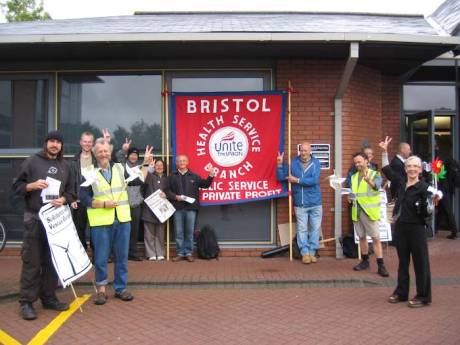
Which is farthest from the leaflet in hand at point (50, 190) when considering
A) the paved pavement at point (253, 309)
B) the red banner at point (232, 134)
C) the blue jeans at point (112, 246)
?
the red banner at point (232, 134)

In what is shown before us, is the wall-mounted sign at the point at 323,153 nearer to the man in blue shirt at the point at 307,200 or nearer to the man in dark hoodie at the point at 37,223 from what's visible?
the man in blue shirt at the point at 307,200

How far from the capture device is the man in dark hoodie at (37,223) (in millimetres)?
5586

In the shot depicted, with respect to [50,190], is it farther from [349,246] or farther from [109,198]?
[349,246]

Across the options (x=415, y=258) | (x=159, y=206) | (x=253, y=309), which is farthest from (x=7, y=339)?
(x=415, y=258)

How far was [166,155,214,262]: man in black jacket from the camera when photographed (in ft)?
26.7

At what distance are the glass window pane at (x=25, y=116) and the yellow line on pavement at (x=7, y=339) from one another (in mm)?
4429

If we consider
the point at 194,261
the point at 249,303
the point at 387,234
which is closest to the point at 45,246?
the point at 249,303

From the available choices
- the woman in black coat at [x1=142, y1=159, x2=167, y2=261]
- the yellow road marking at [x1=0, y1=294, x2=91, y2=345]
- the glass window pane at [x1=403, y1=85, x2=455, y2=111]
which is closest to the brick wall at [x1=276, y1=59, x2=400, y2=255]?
the woman in black coat at [x1=142, y1=159, x2=167, y2=261]

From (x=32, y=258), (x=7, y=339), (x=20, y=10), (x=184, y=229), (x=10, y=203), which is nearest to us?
(x=7, y=339)

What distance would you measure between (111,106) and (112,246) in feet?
10.9

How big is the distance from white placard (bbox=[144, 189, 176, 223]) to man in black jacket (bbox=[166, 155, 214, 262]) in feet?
0.29

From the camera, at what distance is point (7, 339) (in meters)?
4.91

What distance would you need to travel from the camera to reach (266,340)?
4.84 metres

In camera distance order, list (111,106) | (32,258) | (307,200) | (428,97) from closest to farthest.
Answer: (32,258), (307,200), (111,106), (428,97)
